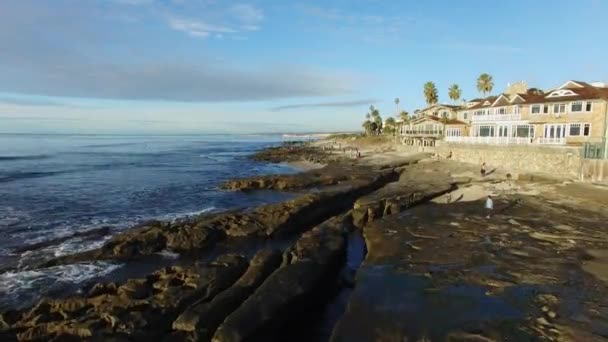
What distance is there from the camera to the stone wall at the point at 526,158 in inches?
1325

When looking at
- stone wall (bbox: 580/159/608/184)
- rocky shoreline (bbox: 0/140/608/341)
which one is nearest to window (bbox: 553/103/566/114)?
stone wall (bbox: 580/159/608/184)

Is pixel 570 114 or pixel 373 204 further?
pixel 570 114

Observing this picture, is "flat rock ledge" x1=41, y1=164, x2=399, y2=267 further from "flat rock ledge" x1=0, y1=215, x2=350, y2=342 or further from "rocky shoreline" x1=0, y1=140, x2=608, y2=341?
"flat rock ledge" x1=0, y1=215, x2=350, y2=342

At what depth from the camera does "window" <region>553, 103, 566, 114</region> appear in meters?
41.3

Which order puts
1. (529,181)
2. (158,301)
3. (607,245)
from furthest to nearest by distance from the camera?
(529,181)
(607,245)
(158,301)

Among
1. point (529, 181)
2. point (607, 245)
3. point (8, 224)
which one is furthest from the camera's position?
point (529, 181)

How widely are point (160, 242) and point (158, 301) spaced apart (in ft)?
26.7

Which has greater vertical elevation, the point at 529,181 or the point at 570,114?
the point at 570,114

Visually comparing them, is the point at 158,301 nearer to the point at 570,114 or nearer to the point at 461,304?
the point at 461,304

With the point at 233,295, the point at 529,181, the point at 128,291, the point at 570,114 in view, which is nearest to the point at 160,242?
the point at 128,291

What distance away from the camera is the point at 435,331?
10789 mm

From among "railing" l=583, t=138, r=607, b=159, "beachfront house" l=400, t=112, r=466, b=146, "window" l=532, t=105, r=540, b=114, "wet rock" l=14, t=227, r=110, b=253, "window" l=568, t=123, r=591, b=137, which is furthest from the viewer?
"beachfront house" l=400, t=112, r=466, b=146

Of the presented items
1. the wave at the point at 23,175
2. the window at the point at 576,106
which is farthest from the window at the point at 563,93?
the wave at the point at 23,175

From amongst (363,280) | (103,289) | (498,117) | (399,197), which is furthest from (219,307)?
(498,117)
